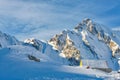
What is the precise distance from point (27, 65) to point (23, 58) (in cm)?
814

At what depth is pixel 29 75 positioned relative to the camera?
192 ft

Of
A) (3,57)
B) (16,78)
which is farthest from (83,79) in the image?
(3,57)

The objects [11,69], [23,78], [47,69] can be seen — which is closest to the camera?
[23,78]

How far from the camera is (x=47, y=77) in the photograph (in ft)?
186

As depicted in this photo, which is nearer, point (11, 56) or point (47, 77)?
point (47, 77)

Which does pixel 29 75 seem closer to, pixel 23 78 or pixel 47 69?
pixel 23 78

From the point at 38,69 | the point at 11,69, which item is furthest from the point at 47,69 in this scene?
the point at 11,69

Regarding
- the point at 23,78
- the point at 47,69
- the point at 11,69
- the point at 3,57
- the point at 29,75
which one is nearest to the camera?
the point at 23,78

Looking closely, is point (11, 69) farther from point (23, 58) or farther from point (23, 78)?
point (23, 58)

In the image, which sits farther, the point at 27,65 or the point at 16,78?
the point at 27,65

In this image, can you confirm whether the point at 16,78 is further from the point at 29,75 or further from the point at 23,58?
the point at 23,58

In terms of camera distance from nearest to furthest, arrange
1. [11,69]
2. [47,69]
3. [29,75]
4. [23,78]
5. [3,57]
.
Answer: [23,78]
[29,75]
[11,69]
[47,69]
[3,57]

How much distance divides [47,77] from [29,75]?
2846mm

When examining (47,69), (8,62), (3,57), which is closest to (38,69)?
(47,69)
